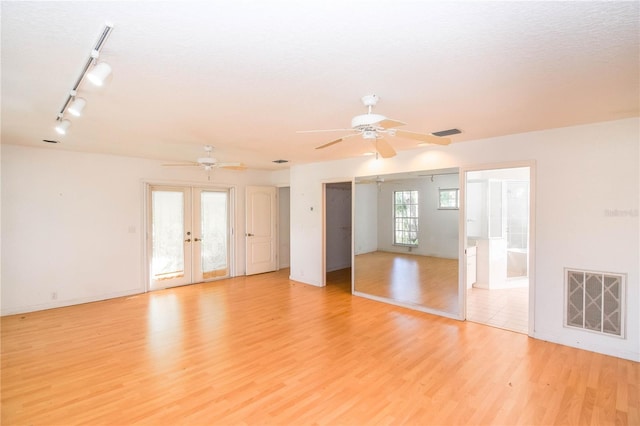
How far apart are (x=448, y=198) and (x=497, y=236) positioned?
5.27 ft

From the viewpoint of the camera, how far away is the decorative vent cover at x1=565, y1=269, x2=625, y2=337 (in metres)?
3.37

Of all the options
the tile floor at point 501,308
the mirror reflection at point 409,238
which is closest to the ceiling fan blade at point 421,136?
the mirror reflection at point 409,238

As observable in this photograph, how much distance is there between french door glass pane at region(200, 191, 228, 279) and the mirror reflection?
10.5 ft

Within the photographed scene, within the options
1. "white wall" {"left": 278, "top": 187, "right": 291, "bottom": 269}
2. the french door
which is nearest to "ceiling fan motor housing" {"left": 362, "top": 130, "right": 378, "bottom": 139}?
the french door

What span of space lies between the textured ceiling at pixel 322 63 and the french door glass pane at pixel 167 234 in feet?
8.88

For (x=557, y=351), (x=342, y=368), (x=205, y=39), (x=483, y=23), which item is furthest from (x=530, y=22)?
(x=557, y=351)

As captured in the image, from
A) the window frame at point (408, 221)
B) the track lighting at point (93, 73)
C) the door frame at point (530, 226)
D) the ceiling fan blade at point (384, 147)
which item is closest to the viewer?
the track lighting at point (93, 73)

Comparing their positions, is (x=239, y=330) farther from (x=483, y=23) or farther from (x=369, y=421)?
(x=483, y=23)

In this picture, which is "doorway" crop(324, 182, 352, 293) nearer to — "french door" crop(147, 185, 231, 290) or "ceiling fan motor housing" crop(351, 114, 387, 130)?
"french door" crop(147, 185, 231, 290)

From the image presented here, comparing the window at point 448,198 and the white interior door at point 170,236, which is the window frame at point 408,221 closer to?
the window at point 448,198

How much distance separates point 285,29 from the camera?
65.1 inches

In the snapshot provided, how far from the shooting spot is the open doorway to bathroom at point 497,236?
559 centimetres

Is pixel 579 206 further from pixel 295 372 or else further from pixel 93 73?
pixel 93 73

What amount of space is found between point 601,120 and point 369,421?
154 inches
